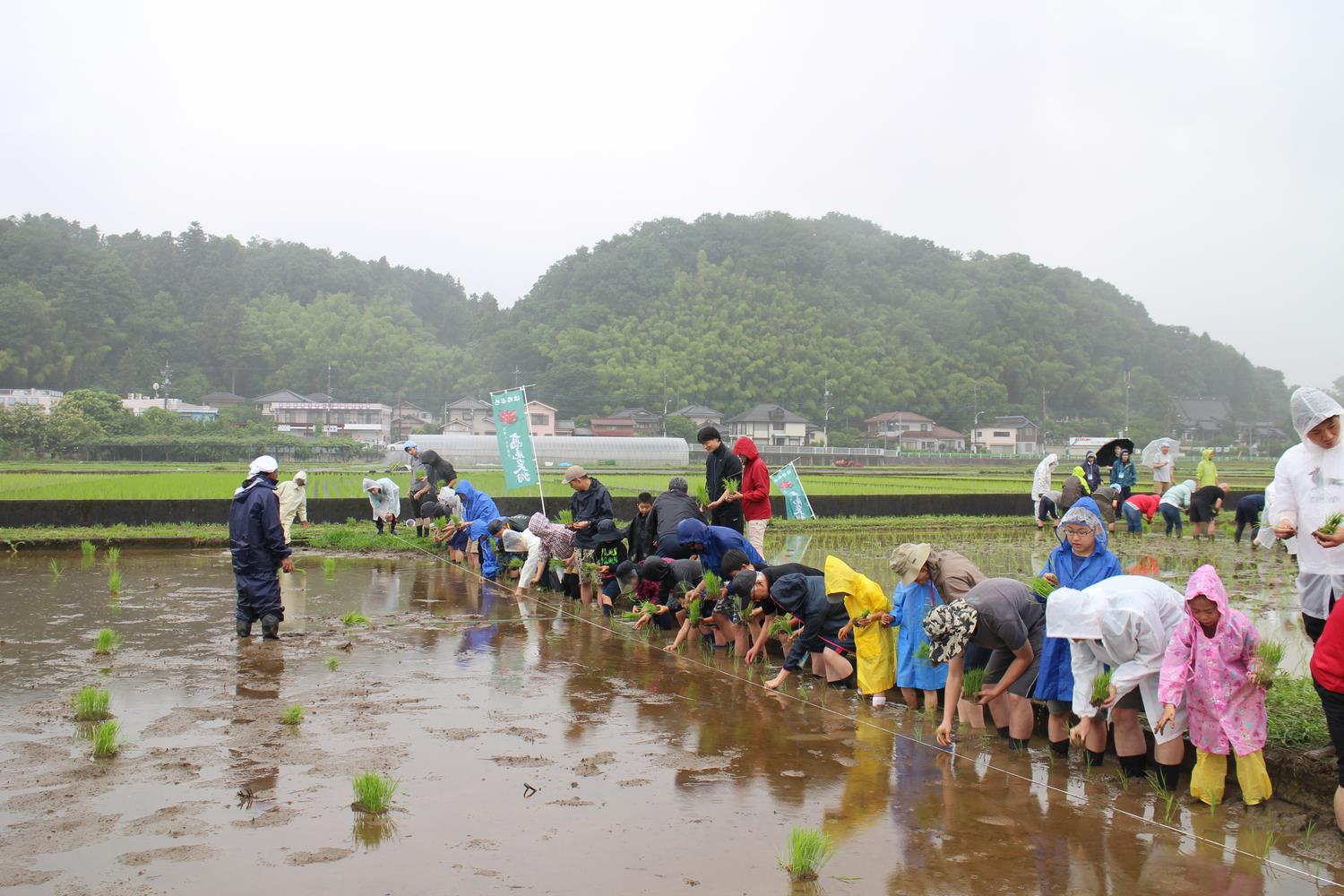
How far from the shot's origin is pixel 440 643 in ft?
30.2

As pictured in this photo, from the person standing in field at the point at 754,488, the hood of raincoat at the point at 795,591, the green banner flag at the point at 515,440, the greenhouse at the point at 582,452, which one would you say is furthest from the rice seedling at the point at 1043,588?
the greenhouse at the point at 582,452

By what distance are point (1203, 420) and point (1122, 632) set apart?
3814 inches

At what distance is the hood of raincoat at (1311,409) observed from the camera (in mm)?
5387

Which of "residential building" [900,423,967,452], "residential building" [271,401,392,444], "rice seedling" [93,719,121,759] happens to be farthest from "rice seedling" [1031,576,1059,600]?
"residential building" [900,423,967,452]

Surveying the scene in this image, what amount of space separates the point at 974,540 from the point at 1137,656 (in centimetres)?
1442

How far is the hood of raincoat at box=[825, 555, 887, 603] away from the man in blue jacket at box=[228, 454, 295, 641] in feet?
15.8

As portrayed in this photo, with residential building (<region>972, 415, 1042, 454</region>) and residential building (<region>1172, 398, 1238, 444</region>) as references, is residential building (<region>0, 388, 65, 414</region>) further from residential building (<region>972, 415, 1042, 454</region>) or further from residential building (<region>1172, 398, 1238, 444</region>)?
residential building (<region>1172, 398, 1238, 444</region>)

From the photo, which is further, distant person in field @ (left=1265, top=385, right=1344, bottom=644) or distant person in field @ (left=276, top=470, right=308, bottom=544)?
distant person in field @ (left=276, top=470, right=308, bottom=544)

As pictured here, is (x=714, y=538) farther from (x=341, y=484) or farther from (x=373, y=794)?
(x=341, y=484)

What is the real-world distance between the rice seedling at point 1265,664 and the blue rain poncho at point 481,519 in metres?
9.43

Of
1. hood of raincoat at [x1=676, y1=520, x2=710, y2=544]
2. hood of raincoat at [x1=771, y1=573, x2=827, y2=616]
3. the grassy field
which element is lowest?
the grassy field

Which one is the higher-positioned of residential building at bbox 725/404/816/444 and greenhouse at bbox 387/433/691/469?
residential building at bbox 725/404/816/444

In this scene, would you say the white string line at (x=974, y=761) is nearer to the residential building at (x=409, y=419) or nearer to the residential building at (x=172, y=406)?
the residential building at (x=172, y=406)

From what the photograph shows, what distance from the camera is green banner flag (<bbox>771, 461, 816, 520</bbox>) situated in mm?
21458
